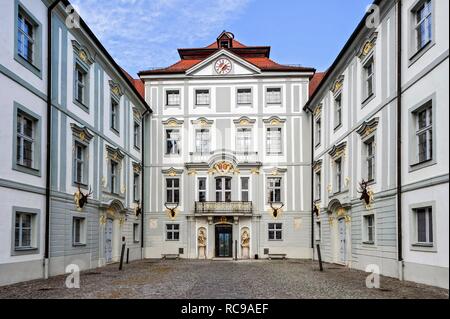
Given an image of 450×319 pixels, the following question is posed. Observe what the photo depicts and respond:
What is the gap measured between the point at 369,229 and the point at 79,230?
37.6 ft

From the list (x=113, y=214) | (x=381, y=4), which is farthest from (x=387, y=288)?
(x=113, y=214)

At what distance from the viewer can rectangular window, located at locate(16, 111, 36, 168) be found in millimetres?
15703

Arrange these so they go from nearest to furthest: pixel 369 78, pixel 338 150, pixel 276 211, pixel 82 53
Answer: pixel 369 78 < pixel 82 53 < pixel 338 150 < pixel 276 211

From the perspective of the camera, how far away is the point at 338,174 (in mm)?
24422

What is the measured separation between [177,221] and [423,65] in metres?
20.1

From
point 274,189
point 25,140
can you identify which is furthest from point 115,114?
point 274,189

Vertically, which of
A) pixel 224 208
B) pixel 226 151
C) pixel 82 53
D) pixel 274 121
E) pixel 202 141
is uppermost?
pixel 82 53

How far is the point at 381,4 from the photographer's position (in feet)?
57.7

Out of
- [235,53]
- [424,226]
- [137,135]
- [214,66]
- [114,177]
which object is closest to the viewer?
[424,226]

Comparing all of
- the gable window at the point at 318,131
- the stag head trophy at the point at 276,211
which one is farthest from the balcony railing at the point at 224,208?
the gable window at the point at 318,131

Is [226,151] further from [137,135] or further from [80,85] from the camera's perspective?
[80,85]

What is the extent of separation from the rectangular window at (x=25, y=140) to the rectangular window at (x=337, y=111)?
44.5ft

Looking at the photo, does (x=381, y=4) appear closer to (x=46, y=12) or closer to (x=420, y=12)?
(x=420, y=12)

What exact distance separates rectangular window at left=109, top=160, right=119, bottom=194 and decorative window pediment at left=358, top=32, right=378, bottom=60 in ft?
41.8
